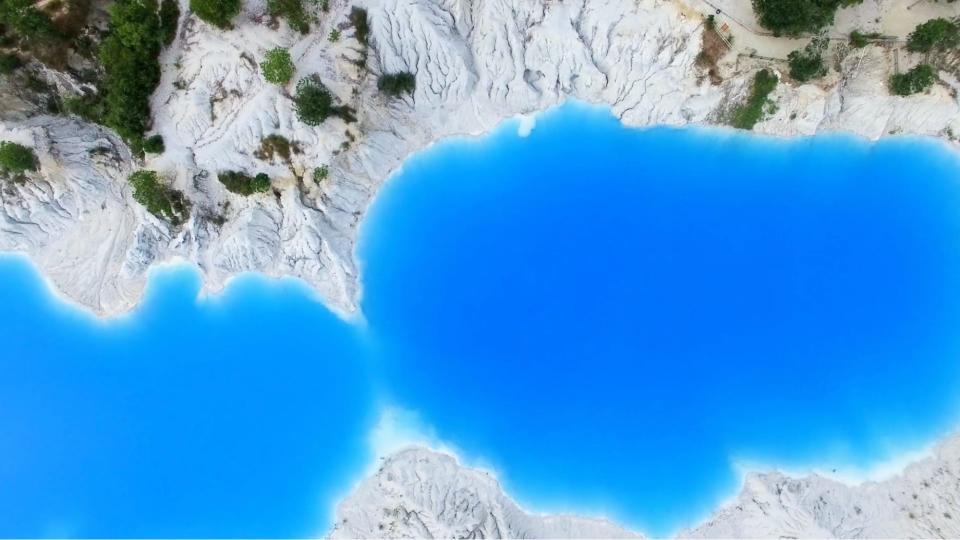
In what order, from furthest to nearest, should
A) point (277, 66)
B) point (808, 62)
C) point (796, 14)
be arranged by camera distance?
1. point (808, 62)
2. point (277, 66)
3. point (796, 14)

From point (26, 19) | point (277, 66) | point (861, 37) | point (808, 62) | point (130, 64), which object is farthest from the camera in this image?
point (861, 37)

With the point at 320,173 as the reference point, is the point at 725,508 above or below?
below

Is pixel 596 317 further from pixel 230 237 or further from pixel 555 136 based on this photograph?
pixel 230 237

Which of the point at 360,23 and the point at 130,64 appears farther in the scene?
the point at 360,23

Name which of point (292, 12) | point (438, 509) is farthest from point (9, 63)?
point (438, 509)

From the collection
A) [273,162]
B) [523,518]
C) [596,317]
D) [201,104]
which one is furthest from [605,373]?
[201,104]

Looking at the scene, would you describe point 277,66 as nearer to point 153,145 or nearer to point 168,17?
point 168,17

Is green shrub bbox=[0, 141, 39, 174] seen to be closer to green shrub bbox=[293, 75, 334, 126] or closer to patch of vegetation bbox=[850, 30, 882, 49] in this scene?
green shrub bbox=[293, 75, 334, 126]
